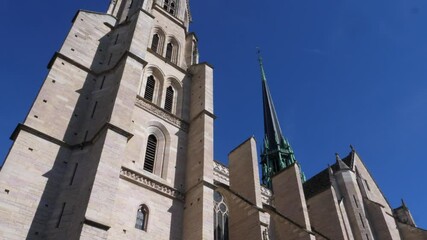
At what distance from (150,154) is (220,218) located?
4588 mm

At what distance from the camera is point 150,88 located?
15188 mm

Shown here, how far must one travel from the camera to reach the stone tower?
919 cm

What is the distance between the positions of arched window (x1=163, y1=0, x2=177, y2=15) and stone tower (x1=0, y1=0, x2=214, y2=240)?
416 cm

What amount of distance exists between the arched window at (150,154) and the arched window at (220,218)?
4.17 meters

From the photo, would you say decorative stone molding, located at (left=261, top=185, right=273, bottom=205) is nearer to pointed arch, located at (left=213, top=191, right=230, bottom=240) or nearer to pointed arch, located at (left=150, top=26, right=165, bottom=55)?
pointed arch, located at (left=213, top=191, right=230, bottom=240)

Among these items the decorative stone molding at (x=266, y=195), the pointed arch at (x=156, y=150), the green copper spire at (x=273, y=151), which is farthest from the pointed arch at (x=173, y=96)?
the green copper spire at (x=273, y=151)

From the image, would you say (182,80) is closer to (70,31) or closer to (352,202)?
(70,31)

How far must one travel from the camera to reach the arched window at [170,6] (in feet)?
70.8

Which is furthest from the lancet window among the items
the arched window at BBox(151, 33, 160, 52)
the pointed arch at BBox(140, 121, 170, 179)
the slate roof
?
the slate roof

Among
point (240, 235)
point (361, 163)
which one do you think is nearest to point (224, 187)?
point (240, 235)

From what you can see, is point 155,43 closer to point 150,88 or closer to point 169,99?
point 150,88

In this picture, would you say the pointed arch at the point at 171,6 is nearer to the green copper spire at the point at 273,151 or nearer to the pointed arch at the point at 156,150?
the pointed arch at the point at 156,150

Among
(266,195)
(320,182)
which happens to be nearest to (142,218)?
(266,195)

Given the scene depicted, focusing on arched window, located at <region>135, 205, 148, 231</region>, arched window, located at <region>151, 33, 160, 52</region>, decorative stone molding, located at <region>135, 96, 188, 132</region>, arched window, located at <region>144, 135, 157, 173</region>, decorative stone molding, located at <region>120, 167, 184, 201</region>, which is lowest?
arched window, located at <region>135, 205, 148, 231</region>
